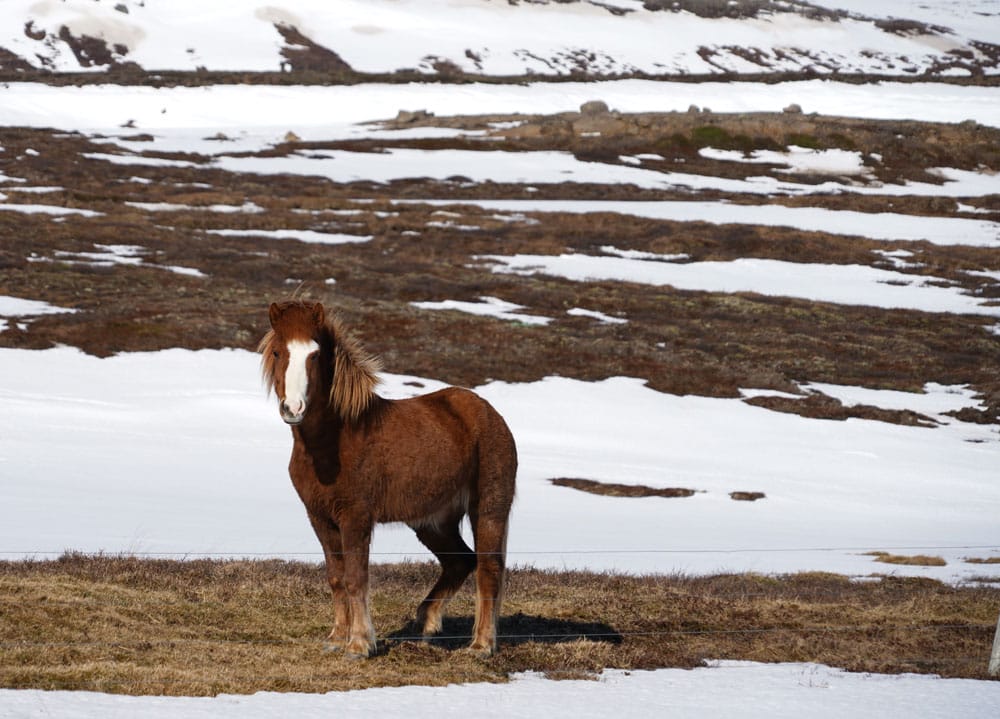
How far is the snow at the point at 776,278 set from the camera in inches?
2282

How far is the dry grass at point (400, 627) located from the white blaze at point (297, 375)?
2203 mm

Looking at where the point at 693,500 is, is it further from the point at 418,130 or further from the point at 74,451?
the point at 418,130

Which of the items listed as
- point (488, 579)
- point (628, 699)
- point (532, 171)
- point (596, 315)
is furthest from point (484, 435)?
point (532, 171)

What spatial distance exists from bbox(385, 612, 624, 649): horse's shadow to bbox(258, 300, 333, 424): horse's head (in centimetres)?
286

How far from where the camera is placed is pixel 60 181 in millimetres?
79500

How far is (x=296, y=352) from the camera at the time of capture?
989 cm

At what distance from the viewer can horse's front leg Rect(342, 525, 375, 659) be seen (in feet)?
33.6

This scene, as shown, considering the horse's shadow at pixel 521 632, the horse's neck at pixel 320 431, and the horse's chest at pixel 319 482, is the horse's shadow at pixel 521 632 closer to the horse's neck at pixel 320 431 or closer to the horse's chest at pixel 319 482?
the horse's chest at pixel 319 482

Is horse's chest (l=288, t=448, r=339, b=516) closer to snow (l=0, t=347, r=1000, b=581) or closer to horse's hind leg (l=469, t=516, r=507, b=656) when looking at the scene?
horse's hind leg (l=469, t=516, r=507, b=656)

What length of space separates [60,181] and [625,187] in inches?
1615

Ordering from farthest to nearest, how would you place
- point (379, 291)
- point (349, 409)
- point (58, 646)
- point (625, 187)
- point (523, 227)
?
point (625, 187), point (523, 227), point (379, 291), point (349, 409), point (58, 646)

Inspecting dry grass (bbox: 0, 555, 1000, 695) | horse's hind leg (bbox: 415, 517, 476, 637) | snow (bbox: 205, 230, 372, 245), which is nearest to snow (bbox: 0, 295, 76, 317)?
snow (bbox: 205, 230, 372, 245)

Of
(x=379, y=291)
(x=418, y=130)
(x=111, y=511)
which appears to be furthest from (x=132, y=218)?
(x=418, y=130)

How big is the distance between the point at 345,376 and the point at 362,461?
773 millimetres
